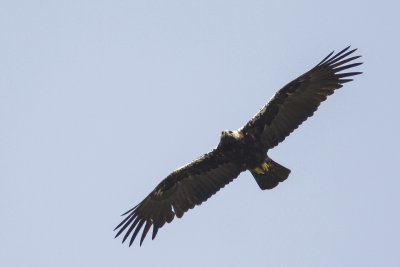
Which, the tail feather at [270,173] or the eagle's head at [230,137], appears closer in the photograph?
the eagle's head at [230,137]

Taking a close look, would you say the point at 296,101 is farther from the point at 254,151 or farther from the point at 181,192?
the point at 181,192

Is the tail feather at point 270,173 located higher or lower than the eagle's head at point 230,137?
lower

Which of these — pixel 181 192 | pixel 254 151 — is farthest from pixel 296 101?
pixel 181 192

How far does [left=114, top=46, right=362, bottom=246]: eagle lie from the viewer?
23.2m

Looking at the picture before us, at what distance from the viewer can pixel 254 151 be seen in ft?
76.5

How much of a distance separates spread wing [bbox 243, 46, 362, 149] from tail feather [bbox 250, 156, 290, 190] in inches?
18.3

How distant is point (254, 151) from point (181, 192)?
94.3 inches

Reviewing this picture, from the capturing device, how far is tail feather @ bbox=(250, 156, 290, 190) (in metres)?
23.4

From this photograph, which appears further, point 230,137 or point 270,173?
point 270,173

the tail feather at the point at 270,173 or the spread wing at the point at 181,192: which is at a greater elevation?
the spread wing at the point at 181,192

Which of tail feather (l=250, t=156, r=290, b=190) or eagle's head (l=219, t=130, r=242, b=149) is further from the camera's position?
tail feather (l=250, t=156, r=290, b=190)

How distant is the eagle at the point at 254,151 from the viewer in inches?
912

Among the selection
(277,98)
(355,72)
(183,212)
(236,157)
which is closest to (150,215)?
(183,212)

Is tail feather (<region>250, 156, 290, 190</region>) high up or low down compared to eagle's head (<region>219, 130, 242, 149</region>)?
down
